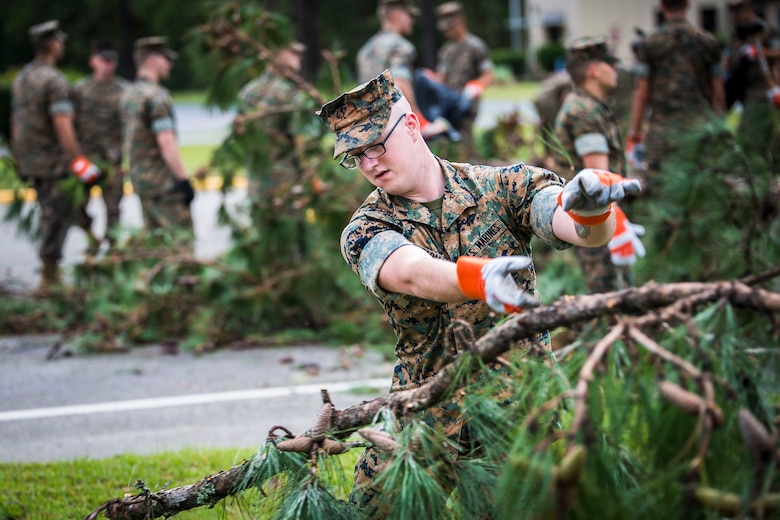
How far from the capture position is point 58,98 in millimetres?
8719

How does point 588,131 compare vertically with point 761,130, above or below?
above

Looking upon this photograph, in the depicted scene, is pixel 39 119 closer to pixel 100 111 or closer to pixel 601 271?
pixel 100 111

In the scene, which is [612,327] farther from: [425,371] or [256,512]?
[256,512]

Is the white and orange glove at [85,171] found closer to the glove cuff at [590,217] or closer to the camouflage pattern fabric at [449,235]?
the camouflage pattern fabric at [449,235]

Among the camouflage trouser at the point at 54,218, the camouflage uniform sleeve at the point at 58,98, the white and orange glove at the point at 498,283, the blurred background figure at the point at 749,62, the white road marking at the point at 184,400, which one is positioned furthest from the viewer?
the camouflage trouser at the point at 54,218

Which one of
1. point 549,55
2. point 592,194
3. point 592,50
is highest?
point 592,50

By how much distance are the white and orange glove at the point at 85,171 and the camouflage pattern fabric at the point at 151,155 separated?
36cm

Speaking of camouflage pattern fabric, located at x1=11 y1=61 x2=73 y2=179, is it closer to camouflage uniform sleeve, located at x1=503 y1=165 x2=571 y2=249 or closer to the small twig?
camouflage uniform sleeve, located at x1=503 y1=165 x2=571 y2=249

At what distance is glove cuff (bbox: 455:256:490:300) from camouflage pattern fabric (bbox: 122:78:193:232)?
5745mm

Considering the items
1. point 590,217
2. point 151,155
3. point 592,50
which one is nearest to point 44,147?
point 151,155

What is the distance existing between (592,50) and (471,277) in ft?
11.2


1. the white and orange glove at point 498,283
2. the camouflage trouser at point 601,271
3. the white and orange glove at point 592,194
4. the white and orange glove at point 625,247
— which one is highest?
the white and orange glove at point 592,194

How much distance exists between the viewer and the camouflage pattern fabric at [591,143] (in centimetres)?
505

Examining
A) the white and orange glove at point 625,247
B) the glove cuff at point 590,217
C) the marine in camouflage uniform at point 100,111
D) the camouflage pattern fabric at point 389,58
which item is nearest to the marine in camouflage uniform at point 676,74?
the camouflage pattern fabric at point 389,58
